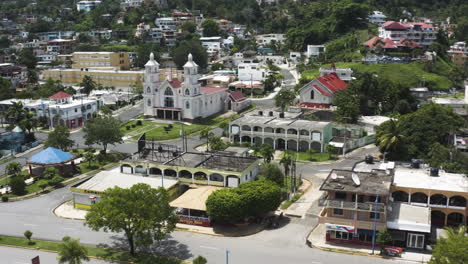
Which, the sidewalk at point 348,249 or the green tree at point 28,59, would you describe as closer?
the sidewalk at point 348,249

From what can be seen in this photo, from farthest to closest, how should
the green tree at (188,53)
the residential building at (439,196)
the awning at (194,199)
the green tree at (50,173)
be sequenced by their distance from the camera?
the green tree at (188,53) < the green tree at (50,173) < the awning at (194,199) < the residential building at (439,196)

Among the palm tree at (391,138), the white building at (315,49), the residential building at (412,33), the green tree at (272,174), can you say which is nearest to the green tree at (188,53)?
the white building at (315,49)

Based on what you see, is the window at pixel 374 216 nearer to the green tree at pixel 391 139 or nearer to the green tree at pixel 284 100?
the green tree at pixel 391 139

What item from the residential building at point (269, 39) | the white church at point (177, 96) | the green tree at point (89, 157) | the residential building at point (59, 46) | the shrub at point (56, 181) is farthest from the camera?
the residential building at point (269, 39)

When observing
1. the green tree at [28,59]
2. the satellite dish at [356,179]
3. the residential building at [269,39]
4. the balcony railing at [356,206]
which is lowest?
the balcony railing at [356,206]

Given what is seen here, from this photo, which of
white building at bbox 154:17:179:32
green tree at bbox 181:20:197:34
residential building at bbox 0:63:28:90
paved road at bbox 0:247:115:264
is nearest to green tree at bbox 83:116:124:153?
paved road at bbox 0:247:115:264

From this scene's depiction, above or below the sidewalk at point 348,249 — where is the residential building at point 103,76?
above
